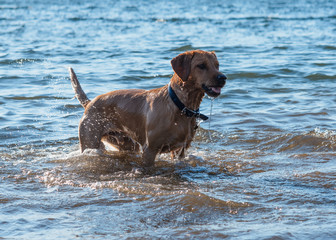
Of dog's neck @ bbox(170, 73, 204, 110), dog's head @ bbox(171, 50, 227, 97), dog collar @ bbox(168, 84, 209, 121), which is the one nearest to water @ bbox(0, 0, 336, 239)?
dog collar @ bbox(168, 84, 209, 121)

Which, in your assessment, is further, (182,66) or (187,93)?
(187,93)

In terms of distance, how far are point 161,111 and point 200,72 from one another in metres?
0.69

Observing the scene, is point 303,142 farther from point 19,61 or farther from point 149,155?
point 19,61

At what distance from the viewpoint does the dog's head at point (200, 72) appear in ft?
19.5

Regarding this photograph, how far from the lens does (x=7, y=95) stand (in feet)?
35.7

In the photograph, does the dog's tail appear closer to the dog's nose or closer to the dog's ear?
the dog's ear

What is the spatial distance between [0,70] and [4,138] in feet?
19.7

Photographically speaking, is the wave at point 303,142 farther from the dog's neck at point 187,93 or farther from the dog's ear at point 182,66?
the dog's ear at point 182,66

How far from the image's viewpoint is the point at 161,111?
6234 millimetres

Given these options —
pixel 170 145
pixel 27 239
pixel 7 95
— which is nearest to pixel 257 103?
pixel 170 145

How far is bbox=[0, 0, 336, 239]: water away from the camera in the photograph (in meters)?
4.63

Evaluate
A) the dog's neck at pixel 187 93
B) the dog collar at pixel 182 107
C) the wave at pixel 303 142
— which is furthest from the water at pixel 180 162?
the dog's neck at pixel 187 93

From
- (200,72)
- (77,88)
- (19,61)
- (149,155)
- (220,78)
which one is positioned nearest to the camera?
(220,78)

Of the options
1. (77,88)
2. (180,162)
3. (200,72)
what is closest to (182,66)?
(200,72)
